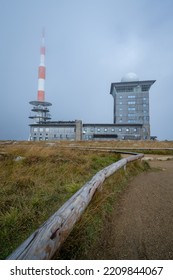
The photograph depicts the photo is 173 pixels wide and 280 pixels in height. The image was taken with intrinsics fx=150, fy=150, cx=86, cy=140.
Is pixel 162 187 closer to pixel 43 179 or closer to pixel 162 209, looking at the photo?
pixel 162 209

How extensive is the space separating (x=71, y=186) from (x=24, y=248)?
280 centimetres

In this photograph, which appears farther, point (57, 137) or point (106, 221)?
point (57, 137)

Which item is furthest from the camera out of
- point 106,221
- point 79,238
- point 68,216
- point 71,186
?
point 71,186

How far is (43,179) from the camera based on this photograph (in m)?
4.68

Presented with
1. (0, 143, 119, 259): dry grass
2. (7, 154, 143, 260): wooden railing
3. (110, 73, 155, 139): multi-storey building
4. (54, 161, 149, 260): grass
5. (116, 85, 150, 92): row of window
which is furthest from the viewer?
(116, 85, 150, 92): row of window

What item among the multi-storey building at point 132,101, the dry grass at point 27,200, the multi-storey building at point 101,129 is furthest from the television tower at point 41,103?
the dry grass at point 27,200

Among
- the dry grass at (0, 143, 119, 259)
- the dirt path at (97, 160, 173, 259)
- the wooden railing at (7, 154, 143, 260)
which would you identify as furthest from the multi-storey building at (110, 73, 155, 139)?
the wooden railing at (7, 154, 143, 260)

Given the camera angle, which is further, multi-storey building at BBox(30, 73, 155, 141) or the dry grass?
multi-storey building at BBox(30, 73, 155, 141)

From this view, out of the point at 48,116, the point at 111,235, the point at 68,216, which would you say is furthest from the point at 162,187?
the point at 48,116

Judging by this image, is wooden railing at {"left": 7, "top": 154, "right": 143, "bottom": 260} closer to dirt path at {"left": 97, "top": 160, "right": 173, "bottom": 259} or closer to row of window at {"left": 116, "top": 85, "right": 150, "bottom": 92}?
dirt path at {"left": 97, "top": 160, "right": 173, "bottom": 259}

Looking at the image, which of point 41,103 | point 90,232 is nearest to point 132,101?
point 41,103

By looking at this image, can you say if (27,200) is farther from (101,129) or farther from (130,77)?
(130,77)

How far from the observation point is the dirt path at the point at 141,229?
1.94 meters

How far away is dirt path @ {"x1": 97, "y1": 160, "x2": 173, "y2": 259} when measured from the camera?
1938 mm
